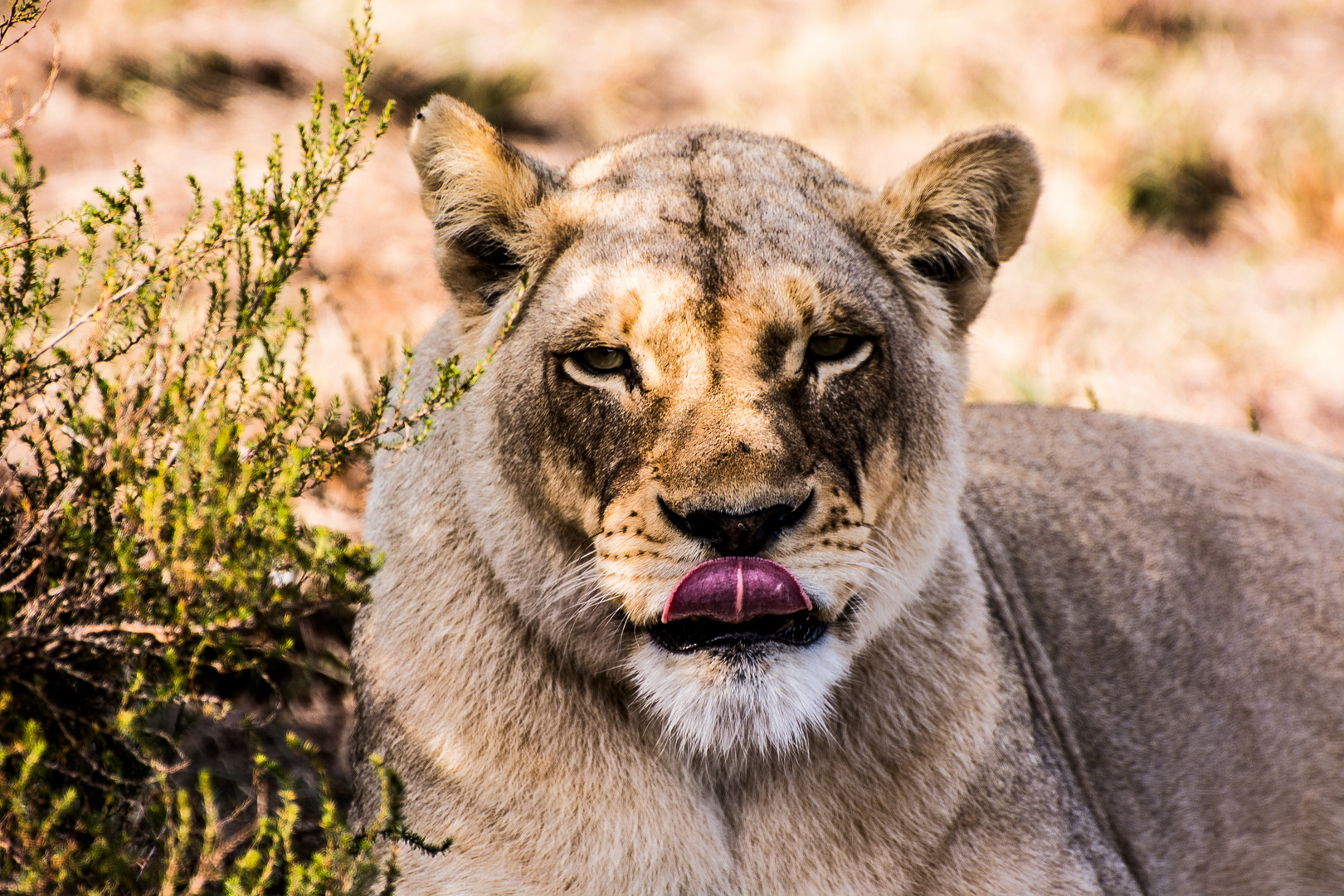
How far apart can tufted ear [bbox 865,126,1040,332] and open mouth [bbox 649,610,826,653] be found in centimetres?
122

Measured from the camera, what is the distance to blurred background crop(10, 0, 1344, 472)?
9383 mm

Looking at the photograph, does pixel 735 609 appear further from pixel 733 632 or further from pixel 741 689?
pixel 741 689

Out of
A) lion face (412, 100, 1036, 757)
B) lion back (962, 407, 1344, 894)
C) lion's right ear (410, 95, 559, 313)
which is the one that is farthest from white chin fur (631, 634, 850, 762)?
lion back (962, 407, 1344, 894)

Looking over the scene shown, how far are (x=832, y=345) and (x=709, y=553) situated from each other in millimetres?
747

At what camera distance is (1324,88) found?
14344mm

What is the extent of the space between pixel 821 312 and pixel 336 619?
3622 millimetres

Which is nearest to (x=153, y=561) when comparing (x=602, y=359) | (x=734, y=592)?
(x=602, y=359)

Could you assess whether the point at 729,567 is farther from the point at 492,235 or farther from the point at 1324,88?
the point at 1324,88

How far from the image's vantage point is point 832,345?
3.16 metres

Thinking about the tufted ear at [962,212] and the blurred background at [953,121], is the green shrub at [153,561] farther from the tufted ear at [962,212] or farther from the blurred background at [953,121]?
the blurred background at [953,121]

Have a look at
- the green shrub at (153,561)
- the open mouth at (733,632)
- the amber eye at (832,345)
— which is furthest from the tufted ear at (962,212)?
the green shrub at (153,561)

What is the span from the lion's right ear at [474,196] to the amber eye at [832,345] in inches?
34.6

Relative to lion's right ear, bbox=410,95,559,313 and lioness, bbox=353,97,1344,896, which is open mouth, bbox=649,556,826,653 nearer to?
lioness, bbox=353,97,1344,896

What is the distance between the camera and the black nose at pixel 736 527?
2.70 metres
